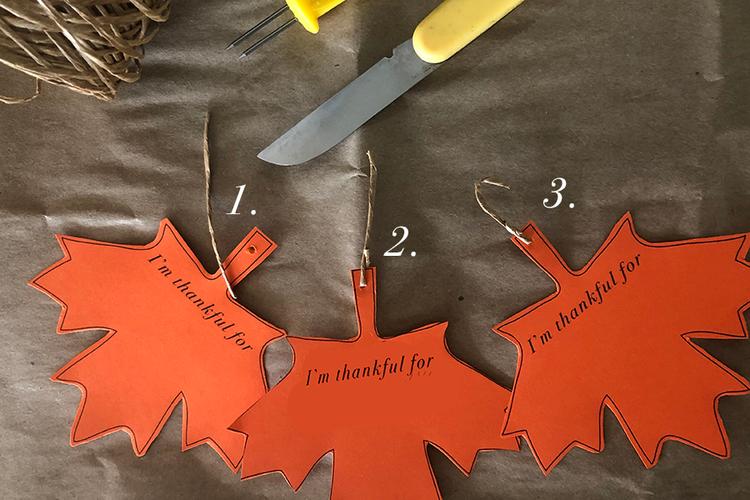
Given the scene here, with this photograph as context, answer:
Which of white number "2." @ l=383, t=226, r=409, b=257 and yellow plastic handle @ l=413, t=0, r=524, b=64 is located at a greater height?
yellow plastic handle @ l=413, t=0, r=524, b=64

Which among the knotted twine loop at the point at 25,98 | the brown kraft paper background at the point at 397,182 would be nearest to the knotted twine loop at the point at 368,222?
the brown kraft paper background at the point at 397,182

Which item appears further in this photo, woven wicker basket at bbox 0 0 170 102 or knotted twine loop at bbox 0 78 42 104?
knotted twine loop at bbox 0 78 42 104

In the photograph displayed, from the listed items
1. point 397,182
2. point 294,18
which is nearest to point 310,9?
point 294,18

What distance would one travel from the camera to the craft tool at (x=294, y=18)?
46 centimetres

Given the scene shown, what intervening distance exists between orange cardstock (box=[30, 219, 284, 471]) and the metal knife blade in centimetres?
7

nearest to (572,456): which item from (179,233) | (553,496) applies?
(553,496)

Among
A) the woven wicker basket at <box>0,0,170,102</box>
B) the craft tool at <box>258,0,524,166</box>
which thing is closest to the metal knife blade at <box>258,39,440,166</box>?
the craft tool at <box>258,0,524,166</box>

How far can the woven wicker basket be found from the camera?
0.38m

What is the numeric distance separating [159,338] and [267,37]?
237mm

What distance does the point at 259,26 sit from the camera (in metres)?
0.47

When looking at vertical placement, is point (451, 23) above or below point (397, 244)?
above

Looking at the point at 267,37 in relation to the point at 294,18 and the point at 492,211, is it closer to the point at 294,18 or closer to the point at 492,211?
the point at 294,18

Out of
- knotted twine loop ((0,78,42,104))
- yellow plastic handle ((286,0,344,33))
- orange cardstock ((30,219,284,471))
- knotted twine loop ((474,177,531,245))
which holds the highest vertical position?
yellow plastic handle ((286,0,344,33))

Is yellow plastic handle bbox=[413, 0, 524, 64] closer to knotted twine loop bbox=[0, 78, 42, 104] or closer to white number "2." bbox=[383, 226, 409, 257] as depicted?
white number "2." bbox=[383, 226, 409, 257]
